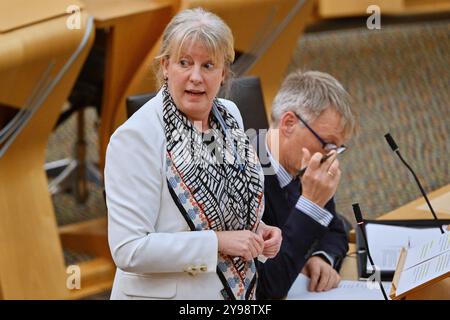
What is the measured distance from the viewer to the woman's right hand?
1.77 meters

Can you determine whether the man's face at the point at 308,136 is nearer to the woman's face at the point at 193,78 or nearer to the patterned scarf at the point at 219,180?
the patterned scarf at the point at 219,180

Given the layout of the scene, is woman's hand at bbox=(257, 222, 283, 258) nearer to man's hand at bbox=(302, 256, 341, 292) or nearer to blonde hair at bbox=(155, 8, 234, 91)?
blonde hair at bbox=(155, 8, 234, 91)

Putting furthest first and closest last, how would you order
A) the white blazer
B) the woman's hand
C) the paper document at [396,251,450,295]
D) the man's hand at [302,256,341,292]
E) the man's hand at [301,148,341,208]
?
the man's hand at [302,256,341,292], the man's hand at [301,148,341,208], the paper document at [396,251,450,295], the woman's hand, the white blazer

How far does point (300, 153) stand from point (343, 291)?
0.37 m

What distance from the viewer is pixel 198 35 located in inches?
68.4

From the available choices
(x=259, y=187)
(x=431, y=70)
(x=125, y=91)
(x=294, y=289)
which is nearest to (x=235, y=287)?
(x=259, y=187)

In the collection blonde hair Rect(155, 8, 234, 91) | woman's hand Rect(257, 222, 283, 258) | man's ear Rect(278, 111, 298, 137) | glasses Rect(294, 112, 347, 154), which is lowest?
woman's hand Rect(257, 222, 283, 258)

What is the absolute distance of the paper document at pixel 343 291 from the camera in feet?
7.68

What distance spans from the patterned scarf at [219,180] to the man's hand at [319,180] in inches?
11.2

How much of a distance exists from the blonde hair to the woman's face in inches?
0.4

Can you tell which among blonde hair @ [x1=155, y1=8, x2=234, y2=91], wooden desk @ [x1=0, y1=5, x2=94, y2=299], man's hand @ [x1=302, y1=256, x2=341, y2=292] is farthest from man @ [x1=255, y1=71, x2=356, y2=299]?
wooden desk @ [x1=0, y1=5, x2=94, y2=299]

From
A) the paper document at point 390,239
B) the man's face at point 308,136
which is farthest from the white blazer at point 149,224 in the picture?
the paper document at point 390,239

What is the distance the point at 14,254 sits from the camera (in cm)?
317

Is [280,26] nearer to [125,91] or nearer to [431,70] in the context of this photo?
[125,91]
